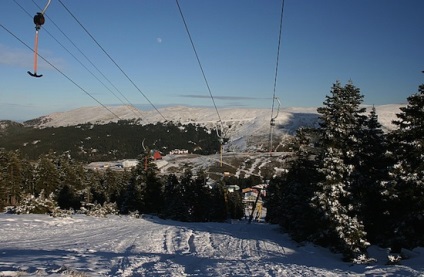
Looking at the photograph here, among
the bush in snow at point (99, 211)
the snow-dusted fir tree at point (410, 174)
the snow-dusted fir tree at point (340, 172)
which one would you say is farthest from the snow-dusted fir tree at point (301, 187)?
the bush in snow at point (99, 211)

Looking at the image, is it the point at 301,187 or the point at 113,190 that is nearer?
the point at 301,187

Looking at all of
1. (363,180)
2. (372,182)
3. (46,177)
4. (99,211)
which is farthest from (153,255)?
(46,177)

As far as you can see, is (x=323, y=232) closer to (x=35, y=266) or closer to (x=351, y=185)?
(x=351, y=185)

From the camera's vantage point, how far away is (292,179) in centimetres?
3703

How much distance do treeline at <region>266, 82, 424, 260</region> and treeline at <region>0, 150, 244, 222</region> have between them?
25.2 metres

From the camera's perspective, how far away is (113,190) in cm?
7719

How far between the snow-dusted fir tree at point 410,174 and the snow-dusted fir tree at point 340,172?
8.49ft

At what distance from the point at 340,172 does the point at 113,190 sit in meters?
59.5

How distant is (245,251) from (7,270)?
1501cm

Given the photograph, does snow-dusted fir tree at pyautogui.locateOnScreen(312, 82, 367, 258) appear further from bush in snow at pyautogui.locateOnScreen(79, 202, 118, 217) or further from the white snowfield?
bush in snow at pyautogui.locateOnScreen(79, 202, 118, 217)

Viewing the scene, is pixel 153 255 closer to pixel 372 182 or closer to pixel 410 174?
pixel 410 174

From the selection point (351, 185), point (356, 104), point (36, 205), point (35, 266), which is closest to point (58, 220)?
point (36, 205)

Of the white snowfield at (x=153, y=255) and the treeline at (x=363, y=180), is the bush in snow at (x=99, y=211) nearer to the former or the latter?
the white snowfield at (x=153, y=255)

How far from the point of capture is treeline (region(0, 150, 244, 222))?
54.4 meters
